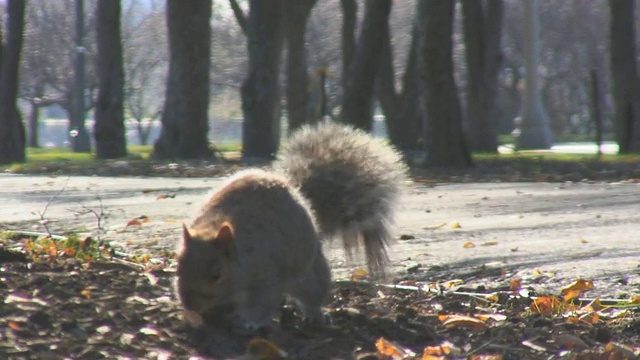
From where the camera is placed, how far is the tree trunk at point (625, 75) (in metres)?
22.2

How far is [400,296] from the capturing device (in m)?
6.00

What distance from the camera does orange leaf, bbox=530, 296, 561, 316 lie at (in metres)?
5.54

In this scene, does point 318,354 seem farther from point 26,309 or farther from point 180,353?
point 26,309

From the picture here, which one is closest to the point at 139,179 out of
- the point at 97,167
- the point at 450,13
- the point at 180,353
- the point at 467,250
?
the point at 97,167

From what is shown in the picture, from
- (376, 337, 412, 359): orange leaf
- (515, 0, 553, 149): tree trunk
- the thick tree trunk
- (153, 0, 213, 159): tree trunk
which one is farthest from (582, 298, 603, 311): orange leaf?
the thick tree trunk

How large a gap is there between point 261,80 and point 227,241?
58.2 ft

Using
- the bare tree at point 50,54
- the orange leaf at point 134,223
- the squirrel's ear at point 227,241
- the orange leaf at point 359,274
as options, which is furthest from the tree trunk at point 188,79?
the bare tree at point 50,54

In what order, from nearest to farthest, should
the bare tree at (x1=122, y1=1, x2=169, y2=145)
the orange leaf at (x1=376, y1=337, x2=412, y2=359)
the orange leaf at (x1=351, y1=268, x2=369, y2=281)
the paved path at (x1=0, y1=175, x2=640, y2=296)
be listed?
the orange leaf at (x1=376, y1=337, x2=412, y2=359)
the orange leaf at (x1=351, y1=268, x2=369, y2=281)
the paved path at (x1=0, y1=175, x2=640, y2=296)
the bare tree at (x1=122, y1=1, x2=169, y2=145)

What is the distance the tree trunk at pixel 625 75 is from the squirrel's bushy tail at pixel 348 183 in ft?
56.5

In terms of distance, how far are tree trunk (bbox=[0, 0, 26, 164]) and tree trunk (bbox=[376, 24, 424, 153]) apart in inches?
308

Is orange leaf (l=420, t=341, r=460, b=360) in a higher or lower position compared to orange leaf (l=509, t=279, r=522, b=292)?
lower

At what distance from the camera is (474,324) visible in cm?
524

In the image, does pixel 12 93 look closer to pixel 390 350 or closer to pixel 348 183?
pixel 348 183

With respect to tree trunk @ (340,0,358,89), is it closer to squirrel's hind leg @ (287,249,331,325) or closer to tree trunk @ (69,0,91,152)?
tree trunk @ (69,0,91,152)
